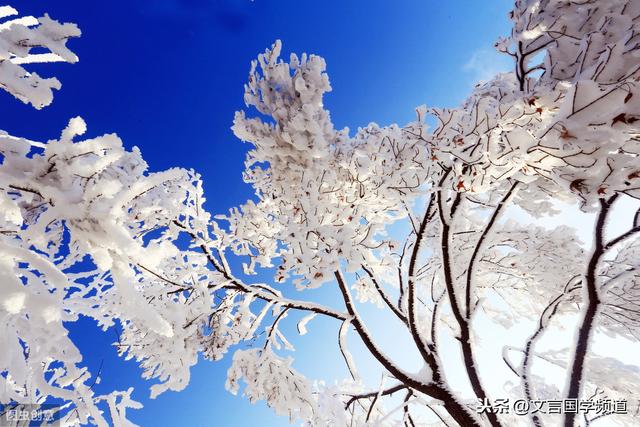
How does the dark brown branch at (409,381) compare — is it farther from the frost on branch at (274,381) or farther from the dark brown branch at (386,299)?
the frost on branch at (274,381)

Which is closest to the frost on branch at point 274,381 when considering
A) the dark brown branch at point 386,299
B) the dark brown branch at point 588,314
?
the dark brown branch at point 386,299

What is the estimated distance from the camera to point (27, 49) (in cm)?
138

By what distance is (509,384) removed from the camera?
6.41 metres

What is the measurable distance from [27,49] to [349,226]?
8.32 ft

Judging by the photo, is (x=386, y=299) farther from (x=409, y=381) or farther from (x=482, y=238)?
(x=482, y=238)

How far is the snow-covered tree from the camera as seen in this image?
1216 mm

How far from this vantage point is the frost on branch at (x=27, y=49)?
130 centimetres

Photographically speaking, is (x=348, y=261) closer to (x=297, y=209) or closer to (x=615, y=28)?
(x=297, y=209)

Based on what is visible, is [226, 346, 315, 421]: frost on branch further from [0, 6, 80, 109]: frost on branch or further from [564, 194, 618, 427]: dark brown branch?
[0, 6, 80, 109]: frost on branch

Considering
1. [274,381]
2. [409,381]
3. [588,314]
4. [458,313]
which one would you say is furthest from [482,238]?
[274,381]

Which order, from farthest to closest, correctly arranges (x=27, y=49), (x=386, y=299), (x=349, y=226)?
(x=386, y=299)
(x=349, y=226)
(x=27, y=49)

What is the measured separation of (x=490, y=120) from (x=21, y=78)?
9.67 feet

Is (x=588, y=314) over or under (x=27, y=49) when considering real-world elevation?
over

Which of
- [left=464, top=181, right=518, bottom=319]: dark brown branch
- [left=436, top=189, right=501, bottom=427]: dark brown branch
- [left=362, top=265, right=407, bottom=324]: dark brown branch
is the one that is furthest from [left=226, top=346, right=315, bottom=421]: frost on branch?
[left=464, top=181, right=518, bottom=319]: dark brown branch
